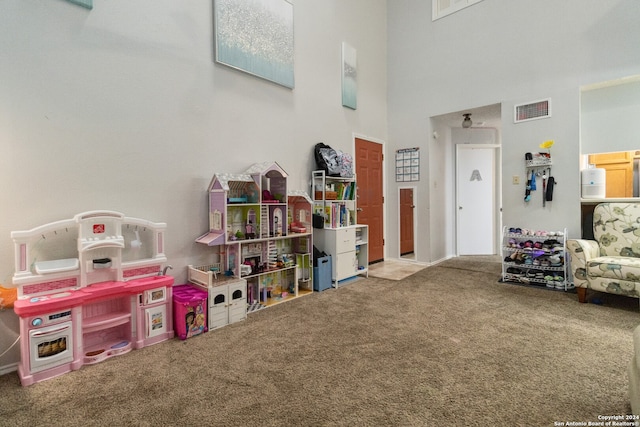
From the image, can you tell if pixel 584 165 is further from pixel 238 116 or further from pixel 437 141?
pixel 238 116

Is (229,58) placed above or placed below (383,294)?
above

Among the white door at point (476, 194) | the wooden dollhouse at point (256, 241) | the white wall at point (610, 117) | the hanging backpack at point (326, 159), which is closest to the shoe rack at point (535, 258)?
the white wall at point (610, 117)

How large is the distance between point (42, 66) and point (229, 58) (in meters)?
1.54

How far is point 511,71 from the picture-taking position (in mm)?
4285

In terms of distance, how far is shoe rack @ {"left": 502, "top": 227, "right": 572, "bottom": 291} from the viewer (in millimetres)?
3691

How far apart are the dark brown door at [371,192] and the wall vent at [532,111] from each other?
6.76 ft

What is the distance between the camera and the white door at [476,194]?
587cm

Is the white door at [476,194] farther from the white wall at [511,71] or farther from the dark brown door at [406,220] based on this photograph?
the dark brown door at [406,220]

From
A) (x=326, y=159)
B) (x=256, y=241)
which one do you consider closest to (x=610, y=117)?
(x=326, y=159)

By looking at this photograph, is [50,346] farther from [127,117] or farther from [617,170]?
[617,170]

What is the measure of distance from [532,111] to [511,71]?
656 millimetres

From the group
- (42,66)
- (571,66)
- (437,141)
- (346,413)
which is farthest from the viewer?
(437,141)

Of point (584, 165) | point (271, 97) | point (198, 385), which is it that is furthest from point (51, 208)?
point (584, 165)

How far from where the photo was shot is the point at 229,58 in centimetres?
319
